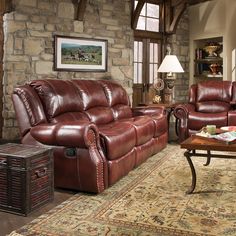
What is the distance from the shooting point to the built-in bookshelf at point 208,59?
7.10 m

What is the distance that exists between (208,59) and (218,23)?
0.75 meters

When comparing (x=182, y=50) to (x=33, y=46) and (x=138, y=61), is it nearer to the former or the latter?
(x=138, y=61)

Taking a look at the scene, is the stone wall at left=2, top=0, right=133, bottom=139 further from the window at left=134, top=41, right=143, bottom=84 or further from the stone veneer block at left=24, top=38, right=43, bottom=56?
the window at left=134, top=41, right=143, bottom=84

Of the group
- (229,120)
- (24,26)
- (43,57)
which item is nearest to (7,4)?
(24,26)

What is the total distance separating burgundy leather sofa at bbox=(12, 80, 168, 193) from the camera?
9.56ft

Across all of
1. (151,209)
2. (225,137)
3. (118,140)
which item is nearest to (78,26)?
(118,140)

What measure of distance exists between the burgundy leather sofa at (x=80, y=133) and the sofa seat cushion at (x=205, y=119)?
950 mm

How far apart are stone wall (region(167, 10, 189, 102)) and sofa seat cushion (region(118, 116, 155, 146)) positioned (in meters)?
3.33

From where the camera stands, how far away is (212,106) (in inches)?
214

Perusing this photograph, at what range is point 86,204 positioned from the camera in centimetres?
269

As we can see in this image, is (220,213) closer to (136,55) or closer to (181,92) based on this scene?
(136,55)

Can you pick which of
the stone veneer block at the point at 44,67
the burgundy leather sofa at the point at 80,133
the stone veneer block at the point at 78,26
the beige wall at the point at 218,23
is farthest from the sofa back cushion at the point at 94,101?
the beige wall at the point at 218,23

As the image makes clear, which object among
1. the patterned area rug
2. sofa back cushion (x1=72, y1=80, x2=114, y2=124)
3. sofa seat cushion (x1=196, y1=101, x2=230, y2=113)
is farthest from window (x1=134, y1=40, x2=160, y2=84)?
the patterned area rug

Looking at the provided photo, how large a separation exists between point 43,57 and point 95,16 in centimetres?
131
